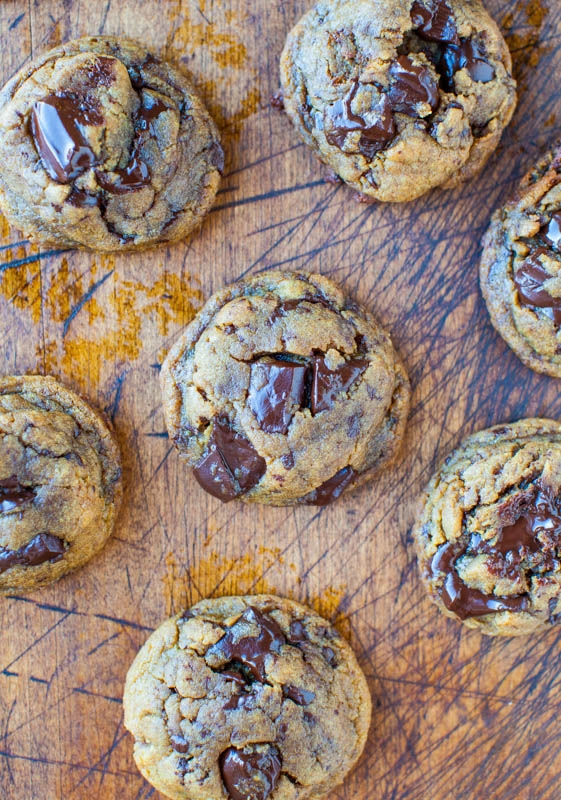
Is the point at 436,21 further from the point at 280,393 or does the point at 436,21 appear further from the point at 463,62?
the point at 280,393

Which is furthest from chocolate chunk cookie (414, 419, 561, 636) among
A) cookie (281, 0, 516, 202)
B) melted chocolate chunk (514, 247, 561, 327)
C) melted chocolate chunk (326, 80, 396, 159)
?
melted chocolate chunk (326, 80, 396, 159)

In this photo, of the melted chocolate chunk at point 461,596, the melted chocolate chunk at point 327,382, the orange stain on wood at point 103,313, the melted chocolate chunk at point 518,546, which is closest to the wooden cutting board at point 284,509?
the orange stain on wood at point 103,313

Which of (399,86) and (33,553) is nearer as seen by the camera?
(399,86)

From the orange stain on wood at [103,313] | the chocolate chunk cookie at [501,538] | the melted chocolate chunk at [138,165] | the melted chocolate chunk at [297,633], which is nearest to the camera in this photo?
the melted chocolate chunk at [138,165]

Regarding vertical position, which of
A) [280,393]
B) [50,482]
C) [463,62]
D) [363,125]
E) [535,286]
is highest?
[463,62]

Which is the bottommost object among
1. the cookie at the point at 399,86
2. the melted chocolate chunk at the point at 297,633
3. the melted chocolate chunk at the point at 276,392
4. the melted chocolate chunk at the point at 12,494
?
the melted chocolate chunk at the point at 297,633

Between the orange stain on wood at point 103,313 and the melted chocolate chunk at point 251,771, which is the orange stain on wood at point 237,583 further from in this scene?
the orange stain on wood at point 103,313

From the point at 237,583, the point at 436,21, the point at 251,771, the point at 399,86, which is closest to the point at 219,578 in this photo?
the point at 237,583
